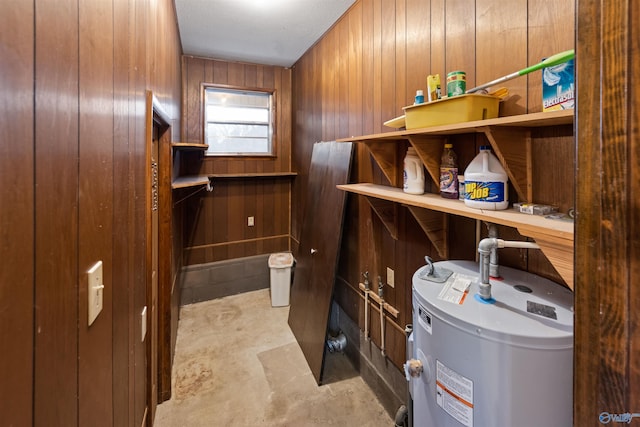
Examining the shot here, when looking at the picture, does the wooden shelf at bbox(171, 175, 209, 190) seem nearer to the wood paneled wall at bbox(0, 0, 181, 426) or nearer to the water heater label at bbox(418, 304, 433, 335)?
the wood paneled wall at bbox(0, 0, 181, 426)

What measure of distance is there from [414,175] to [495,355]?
904 mm

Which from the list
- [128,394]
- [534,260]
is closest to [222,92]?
[128,394]

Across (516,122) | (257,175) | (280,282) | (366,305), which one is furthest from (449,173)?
(257,175)

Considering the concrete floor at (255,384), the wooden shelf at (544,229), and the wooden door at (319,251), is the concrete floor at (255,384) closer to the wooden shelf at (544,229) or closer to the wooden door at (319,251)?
the wooden door at (319,251)

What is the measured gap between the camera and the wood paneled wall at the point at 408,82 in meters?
1.05

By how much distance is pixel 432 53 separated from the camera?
60.8 inches

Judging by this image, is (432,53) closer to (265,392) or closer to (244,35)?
(244,35)

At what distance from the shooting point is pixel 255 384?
7.11 ft

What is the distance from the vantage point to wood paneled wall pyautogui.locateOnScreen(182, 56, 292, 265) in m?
3.45

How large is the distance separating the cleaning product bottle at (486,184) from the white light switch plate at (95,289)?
45.1 inches

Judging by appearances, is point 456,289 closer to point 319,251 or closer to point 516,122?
point 516,122

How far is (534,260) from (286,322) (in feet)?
7.86

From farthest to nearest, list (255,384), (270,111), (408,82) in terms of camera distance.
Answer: (270,111)
(255,384)
(408,82)

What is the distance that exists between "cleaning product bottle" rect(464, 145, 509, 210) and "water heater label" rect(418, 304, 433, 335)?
408 mm
